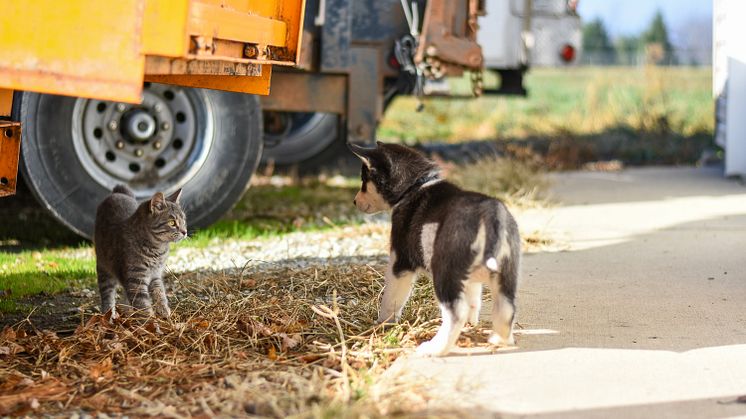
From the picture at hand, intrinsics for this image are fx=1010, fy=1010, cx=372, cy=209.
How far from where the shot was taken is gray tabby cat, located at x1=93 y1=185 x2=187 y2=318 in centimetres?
559

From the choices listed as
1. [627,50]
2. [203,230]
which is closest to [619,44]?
[627,50]

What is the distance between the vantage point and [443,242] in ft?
14.9

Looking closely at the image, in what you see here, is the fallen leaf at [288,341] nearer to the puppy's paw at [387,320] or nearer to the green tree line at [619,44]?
the puppy's paw at [387,320]

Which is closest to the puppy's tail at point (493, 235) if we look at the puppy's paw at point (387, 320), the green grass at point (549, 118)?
the puppy's paw at point (387, 320)

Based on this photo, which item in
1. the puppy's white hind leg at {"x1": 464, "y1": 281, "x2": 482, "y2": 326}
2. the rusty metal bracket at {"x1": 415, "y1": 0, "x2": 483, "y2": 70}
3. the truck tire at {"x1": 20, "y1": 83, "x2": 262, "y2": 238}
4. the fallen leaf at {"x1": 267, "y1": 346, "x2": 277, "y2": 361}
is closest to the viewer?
the fallen leaf at {"x1": 267, "y1": 346, "x2": 277, "y2": 361}

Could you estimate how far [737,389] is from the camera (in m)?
4.17

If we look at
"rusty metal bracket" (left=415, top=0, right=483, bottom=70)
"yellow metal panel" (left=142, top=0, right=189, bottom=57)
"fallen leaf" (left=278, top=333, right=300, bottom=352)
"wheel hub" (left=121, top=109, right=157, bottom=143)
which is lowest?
"fallen leaf" (left=278, top=333, right=300, bottom=352)

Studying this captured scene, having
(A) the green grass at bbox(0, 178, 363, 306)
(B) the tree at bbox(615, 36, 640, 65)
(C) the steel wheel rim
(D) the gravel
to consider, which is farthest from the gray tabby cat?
(B) the tree at bbox(615, 36, 640, 65)

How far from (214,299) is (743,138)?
7.27m

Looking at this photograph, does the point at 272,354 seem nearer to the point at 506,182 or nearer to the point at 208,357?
the point at 208,357

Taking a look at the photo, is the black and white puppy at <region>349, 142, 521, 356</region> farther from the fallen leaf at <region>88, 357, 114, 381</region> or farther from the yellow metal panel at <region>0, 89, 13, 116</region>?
the yellow metal panel at <region>0, 89, 13, 116</region>

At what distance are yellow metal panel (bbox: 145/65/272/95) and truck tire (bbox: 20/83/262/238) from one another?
70.6 inches

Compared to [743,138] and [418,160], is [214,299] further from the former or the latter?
[743,138]

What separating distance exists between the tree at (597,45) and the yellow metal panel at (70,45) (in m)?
47.8
